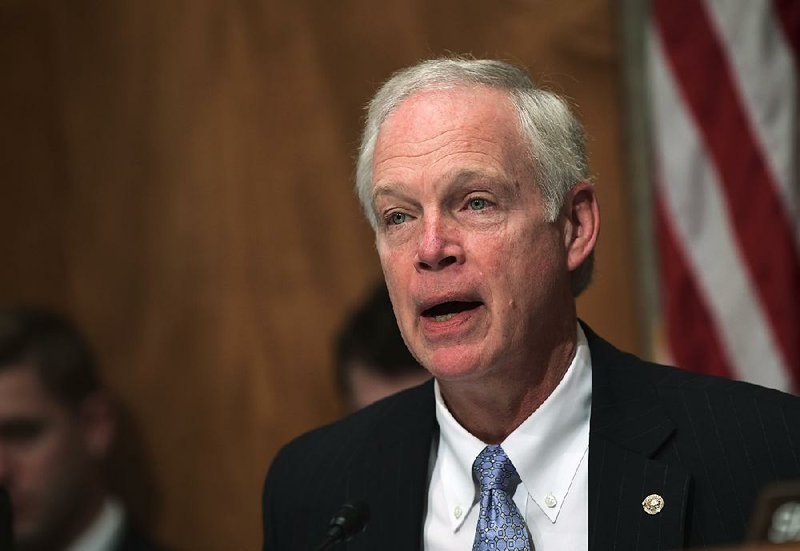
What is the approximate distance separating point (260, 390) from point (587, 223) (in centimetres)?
275

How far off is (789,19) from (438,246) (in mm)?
2295

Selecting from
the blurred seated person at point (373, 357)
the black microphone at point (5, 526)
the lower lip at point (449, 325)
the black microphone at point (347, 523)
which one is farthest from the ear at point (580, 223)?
the blurred seated person at point (373, 357)

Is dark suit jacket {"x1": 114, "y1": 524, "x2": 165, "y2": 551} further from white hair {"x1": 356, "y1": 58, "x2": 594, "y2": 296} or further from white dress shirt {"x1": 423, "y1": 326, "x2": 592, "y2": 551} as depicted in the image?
white hair {"x1": 356, "y1": 58, "x2": 594, "y2": 296}

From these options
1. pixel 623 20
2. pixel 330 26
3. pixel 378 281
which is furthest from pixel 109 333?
pixel 623 20

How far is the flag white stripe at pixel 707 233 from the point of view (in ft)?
14.0

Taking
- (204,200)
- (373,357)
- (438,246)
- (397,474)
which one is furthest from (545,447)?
(204,200)

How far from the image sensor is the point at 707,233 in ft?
14.3

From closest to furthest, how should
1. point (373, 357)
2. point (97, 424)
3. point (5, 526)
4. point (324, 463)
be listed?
point (5, 526)
point (324, 463)
point (373, 357)
point (97, 424)

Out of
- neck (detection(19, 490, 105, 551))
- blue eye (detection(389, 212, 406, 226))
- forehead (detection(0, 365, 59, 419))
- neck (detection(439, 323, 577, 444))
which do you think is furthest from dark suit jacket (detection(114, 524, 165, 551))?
blue eye (detection(389, 212, 406, 226))

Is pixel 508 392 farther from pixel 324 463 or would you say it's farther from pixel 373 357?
pixel 373 357

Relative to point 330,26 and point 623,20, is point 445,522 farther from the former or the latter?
point 330,26

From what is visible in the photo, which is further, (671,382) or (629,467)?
(671,382)

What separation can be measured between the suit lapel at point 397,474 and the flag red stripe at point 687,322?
1.59 m

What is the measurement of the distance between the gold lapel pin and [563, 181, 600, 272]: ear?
0.55m
